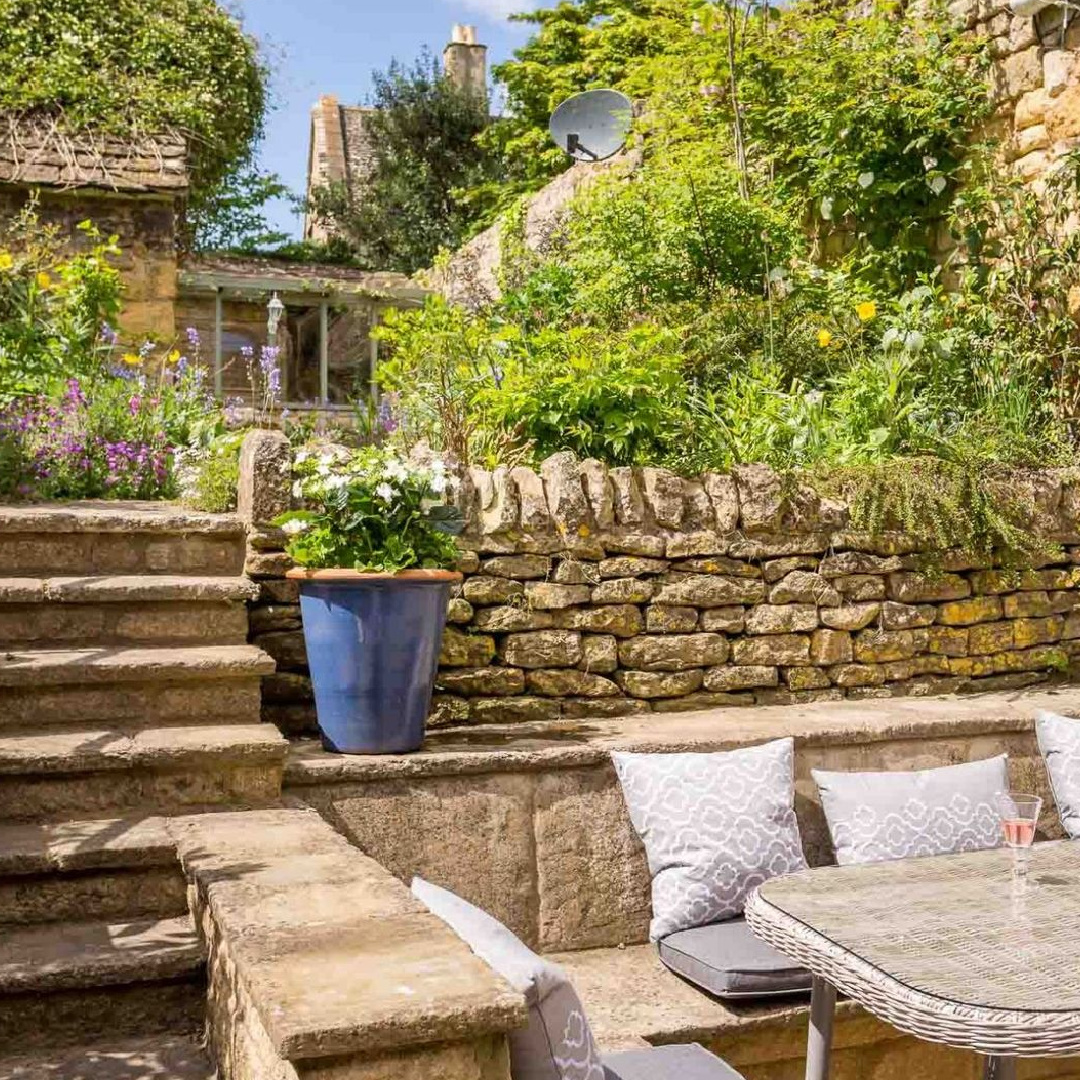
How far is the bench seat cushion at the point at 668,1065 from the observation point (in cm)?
297

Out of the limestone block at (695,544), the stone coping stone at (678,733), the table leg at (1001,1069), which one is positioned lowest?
the table leg at (1001,1069)

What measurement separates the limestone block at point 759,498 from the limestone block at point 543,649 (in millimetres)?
819

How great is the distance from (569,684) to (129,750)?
1.74 meters

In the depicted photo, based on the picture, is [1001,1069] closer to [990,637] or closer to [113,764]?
[113,764]

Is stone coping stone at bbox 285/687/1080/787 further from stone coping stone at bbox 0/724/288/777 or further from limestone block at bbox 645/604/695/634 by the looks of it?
limestone block at bbox 645/604/695/634

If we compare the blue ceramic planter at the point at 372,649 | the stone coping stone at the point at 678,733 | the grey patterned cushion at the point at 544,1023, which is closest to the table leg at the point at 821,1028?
the grey patterned cushion at the point at 544,1023

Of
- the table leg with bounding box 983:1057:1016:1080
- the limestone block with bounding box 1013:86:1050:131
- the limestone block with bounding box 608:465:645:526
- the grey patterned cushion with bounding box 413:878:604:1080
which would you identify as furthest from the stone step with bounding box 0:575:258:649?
the limestone block with bounding box 1013:86:1050:131

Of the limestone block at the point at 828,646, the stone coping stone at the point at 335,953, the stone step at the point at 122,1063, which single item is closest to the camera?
the stone coping stone at the point at 335,953

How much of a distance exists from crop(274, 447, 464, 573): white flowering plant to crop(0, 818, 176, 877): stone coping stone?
3.28 ft

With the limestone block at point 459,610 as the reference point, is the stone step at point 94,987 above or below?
below

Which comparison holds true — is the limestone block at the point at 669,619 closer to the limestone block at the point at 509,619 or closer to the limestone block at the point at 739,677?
the limestone block at the point at 739,677

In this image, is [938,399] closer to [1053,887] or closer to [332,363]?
[1053,887]

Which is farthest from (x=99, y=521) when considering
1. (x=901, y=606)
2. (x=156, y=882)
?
(x=901, y=606)

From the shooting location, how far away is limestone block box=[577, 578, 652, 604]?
186 inches
